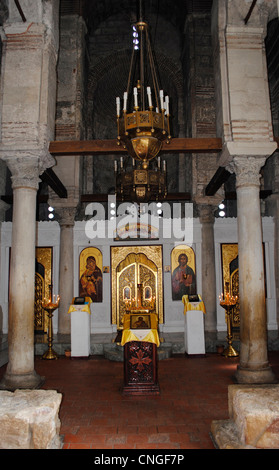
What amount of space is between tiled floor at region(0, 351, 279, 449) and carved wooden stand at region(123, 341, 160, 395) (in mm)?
173

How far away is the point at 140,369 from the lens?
597 centimetres

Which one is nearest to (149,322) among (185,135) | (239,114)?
(239,114)

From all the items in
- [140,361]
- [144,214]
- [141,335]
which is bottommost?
[140,361]

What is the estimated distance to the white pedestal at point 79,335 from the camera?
8.80 m

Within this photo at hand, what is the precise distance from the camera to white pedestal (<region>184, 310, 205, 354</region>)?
344 inches

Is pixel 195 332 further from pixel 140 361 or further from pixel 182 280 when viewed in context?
pixel 140 361

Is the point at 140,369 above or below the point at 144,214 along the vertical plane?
below

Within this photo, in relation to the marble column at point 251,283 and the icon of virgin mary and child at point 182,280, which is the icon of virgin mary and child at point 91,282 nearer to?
the icon of virgin mary and child at point 182,280

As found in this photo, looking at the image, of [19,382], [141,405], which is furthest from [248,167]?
[19,382]

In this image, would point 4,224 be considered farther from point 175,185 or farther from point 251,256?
point 251,256

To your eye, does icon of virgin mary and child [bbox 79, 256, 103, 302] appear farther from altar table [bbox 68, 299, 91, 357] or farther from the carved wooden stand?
the carved wooden stand

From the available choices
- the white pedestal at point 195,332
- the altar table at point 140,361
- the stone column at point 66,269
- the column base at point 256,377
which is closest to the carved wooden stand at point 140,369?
the altar table at point 140,361

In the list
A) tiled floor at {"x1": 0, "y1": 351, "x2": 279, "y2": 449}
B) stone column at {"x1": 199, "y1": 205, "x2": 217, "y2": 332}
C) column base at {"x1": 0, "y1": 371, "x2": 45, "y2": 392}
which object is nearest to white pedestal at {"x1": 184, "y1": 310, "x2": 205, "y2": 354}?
tiled floor at {"x1": 0, "y1": 351, "x2": 279, "y2": 449}

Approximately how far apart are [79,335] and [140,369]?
3210 mm
